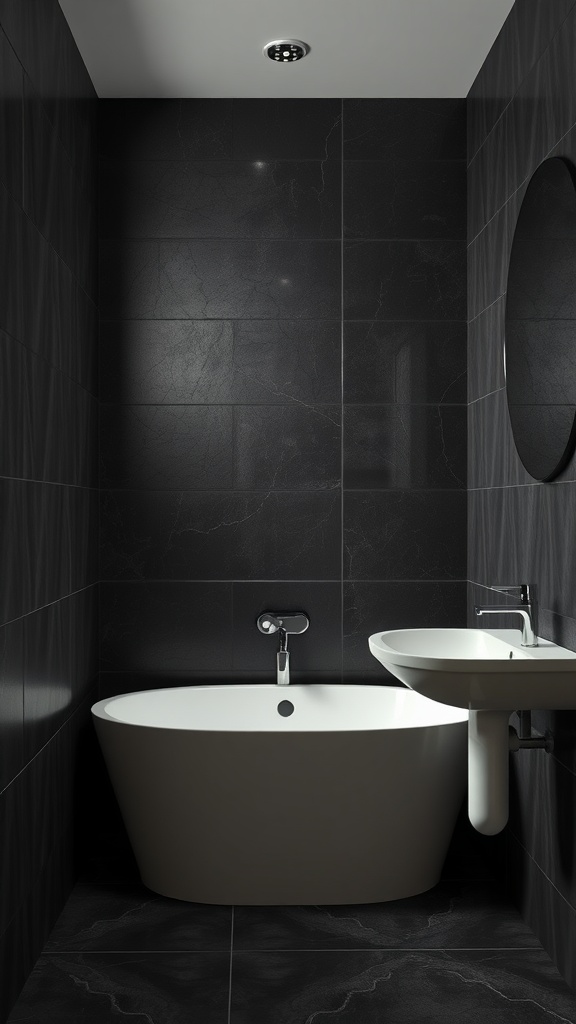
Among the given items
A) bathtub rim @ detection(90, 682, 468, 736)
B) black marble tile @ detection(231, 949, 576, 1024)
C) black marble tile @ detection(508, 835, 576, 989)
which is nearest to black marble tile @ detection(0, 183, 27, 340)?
bathtub rim @ detection(90, 682, 468, 736)

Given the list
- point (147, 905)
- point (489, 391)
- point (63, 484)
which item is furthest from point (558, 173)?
point (147, 905)

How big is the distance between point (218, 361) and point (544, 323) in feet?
4.53

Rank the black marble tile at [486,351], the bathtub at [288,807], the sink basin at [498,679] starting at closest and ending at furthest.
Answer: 1. the sink basin at [498,679]
2. the bathtub at [288,807]
3. the black marble tile at [486,351]

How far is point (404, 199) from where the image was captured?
357cm

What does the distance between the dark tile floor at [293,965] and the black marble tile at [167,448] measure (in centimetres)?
147

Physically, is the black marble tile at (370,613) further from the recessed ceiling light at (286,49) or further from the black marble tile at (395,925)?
the recessed ceiling light at (286,49)

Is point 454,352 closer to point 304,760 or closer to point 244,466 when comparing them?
point 244,466

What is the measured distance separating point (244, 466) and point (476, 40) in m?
1.69

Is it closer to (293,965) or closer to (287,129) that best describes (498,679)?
(293,965)

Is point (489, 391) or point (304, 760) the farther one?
point (489, 391)

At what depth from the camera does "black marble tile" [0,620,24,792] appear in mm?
2186

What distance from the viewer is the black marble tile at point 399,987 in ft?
7.50

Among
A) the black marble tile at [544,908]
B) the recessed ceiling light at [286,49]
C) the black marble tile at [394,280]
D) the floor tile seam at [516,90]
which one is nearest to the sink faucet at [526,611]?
the black marble tile at [544,908]

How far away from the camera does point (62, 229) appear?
2.90 metres
